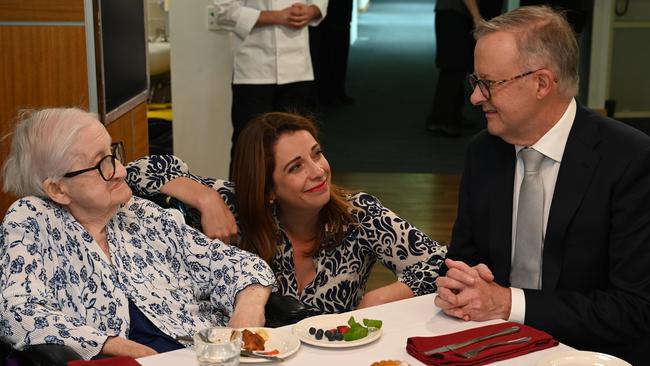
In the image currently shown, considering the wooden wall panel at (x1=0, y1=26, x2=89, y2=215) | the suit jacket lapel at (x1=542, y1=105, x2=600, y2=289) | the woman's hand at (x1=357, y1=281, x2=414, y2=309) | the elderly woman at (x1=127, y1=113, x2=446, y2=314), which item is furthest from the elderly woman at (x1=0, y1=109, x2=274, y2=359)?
the wooden wall panel at (x1=0, y1=26, x2=89, y2=215)

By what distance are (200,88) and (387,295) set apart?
336cm

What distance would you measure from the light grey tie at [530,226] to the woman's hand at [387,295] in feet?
1.43

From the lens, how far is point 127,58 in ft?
14.1

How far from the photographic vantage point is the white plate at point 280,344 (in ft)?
6.73

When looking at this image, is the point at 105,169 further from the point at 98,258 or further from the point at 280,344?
the point at 280,344

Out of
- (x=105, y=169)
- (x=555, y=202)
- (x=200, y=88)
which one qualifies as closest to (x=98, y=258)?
(x=105, y=169)

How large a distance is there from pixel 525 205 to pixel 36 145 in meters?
1.29

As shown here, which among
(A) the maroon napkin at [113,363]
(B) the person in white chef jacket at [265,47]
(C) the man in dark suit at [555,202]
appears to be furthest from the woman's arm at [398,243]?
(B) the person in white chef jacket at [265,47]

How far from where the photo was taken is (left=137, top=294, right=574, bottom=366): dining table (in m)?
2.08

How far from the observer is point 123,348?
246 cm

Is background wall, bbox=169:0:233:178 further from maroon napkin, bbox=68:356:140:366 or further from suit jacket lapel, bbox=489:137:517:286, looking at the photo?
maroon napkin, bbox=68:356:140:366

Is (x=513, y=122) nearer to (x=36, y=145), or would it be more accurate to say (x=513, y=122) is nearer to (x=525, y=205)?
(x=525, y=205)

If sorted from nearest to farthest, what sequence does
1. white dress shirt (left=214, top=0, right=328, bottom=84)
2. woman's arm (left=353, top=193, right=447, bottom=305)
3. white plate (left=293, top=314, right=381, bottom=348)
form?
white plate (left=293, top=314, right=381, bottom=348), woman's arm (left=353, top=193, right=447, bottom=305), white dress shirt (left=214, top=0, right=328, bottom=84)

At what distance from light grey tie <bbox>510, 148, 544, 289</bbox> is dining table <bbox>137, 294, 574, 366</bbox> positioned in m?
0.36
